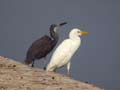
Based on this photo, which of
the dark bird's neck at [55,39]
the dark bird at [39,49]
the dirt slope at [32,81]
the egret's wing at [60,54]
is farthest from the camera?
the dark bird's neck at [55,39]

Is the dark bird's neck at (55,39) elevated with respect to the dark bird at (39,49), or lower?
elevated

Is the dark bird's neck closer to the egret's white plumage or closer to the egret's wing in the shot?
the egret's white plumage

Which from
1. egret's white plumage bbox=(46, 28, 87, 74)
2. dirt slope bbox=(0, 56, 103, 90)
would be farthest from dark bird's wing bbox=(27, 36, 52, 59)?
dirt slope bbox=(0, 56, 103, 90)

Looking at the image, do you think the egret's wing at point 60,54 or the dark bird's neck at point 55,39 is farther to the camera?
the dark bird's neck at point 55,39

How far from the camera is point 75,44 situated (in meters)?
17.9

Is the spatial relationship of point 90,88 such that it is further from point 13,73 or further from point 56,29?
point 56,29

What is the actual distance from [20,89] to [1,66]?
3.61 m

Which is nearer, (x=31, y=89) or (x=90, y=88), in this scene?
(x=31, y=89)

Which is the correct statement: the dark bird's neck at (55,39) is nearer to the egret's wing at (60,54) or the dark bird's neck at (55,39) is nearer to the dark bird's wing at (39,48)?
the dark bird's wing at (39,48)

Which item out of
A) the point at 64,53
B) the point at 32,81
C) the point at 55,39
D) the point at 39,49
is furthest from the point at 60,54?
the point at 32,81

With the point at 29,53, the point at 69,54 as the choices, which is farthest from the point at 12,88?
the point at 29,53

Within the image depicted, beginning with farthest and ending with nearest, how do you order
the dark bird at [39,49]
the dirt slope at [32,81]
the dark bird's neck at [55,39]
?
1. the dark bird's neck at [55,39]
2. the dark bird at [39,49]
3. the dirt slope at [32,81]

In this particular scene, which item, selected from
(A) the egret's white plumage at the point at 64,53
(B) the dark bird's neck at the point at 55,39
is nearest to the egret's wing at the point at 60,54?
(A) the egret's white plumage at the point at 64,53

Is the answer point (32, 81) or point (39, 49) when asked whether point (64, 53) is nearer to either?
point (39, 49)
